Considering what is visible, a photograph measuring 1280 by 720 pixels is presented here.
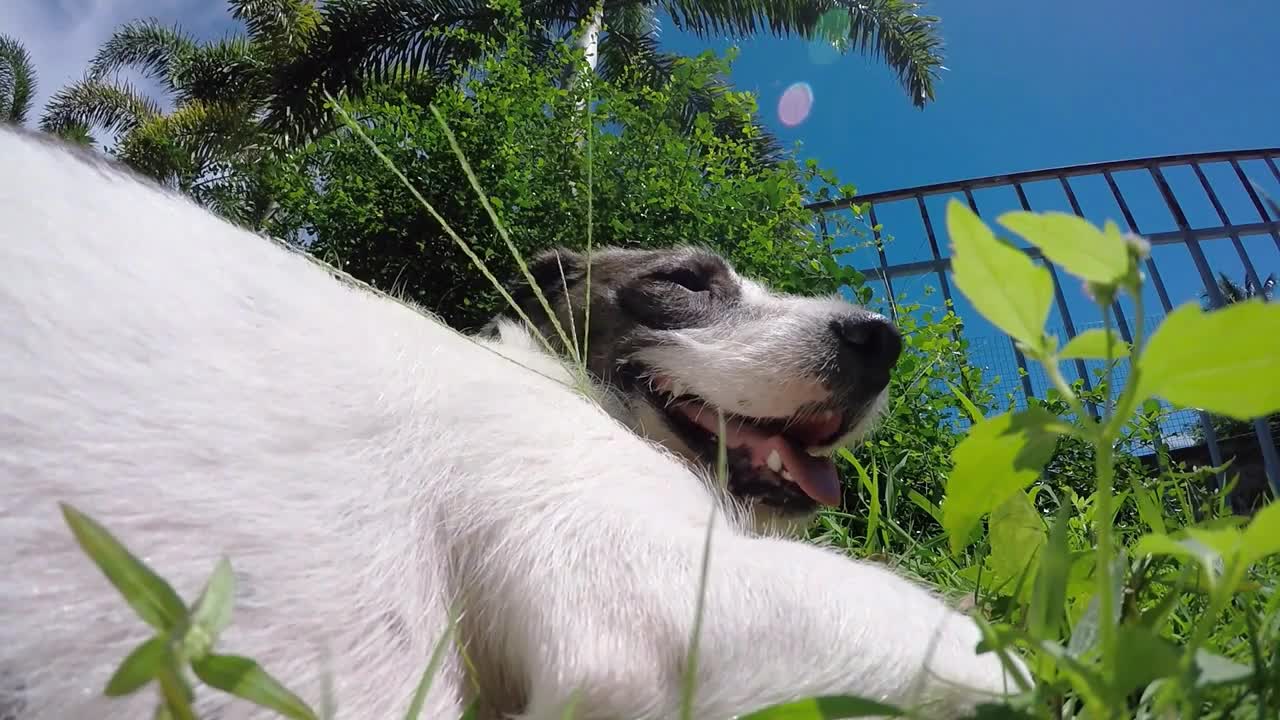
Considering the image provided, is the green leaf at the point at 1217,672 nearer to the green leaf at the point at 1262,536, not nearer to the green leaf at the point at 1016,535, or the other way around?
the green leaf at the point at 1262,536

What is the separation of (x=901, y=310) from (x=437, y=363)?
9.17 feet

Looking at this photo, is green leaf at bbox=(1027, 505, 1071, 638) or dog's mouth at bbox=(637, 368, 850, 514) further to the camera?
dog's mouth at bbox=(637, 368, 850, 514)

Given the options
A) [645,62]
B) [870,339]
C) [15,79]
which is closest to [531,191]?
[870,339]

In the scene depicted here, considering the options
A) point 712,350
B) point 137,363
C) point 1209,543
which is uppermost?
point 712,350

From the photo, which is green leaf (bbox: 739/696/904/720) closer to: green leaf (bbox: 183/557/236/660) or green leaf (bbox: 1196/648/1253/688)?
green leaf (bbox: 1196/648/1253/688)

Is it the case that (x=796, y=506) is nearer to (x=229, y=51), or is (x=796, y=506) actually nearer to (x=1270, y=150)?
(x=1270, y=150)

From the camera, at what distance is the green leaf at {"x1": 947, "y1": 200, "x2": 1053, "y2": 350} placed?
0.43m

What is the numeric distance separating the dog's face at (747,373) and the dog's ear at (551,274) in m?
0.30

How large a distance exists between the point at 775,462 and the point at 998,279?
1273mm

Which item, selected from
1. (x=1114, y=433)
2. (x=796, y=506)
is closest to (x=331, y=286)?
(x=796, y=506)

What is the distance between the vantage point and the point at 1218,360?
386mm

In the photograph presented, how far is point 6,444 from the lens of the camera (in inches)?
32.2

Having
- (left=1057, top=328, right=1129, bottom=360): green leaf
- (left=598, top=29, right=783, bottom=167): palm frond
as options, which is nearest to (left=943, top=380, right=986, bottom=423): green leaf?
(left=1057, top=328, right=1129, bottom=360): green leaf

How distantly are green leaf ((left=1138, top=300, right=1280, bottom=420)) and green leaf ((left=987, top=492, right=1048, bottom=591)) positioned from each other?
827 millimetres
